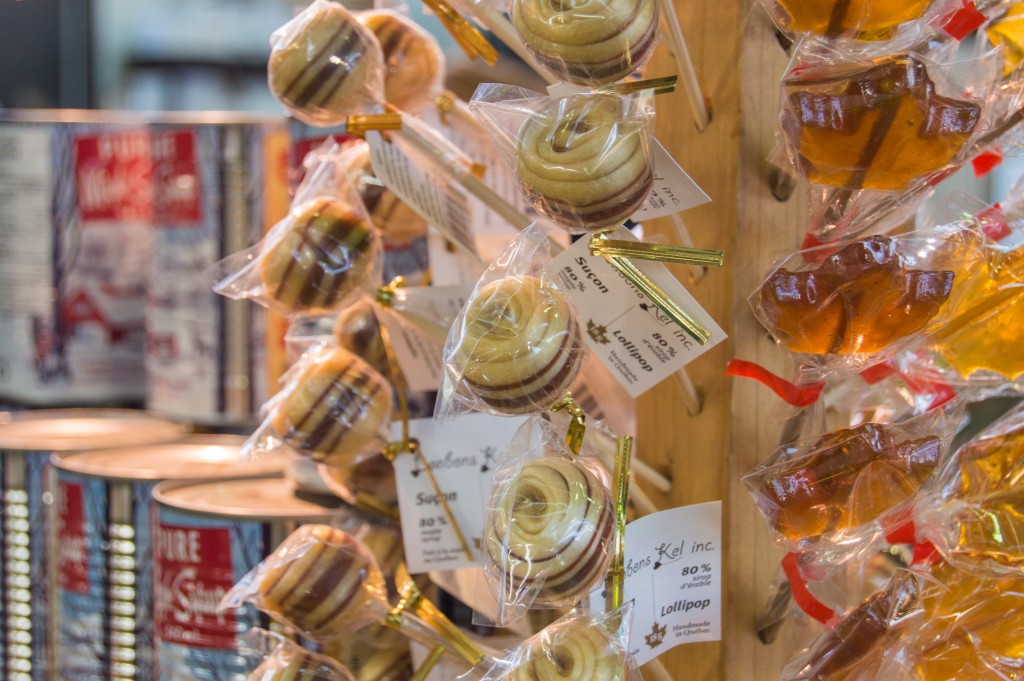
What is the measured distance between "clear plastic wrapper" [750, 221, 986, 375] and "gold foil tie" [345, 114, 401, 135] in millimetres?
298

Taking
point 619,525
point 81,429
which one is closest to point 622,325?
point 619,525

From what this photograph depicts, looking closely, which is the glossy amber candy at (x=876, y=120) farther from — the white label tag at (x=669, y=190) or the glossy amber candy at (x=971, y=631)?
the glossy amber candy at (x=971, y=631)

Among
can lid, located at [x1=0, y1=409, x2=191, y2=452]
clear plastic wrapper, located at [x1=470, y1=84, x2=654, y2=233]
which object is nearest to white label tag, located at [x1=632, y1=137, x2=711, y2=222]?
clear plastic wrapper, located at [x1=470, y1=84, x2=654, y2=233]

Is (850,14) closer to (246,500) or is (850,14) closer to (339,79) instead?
A: (339,79)

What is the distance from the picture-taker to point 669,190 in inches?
25.0

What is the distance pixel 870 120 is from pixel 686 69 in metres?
0.15

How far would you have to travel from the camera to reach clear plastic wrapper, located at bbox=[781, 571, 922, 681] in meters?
0.62

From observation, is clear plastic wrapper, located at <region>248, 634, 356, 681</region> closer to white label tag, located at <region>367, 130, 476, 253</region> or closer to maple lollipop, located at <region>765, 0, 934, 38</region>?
white label tag, located at <region>367, 130, 476, 253</region>

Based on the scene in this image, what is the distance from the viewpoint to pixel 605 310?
666 millimetres

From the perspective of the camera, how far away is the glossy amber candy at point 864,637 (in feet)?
2.06

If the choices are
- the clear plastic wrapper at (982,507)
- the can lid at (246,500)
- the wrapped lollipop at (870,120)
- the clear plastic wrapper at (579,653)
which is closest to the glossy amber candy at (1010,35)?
the wrapped lollipop at (870,120)

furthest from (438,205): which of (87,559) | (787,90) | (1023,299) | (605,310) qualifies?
(87,559)

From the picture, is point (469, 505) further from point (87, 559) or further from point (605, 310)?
point (87, 559)

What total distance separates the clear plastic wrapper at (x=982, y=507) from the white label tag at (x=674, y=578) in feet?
0.44
